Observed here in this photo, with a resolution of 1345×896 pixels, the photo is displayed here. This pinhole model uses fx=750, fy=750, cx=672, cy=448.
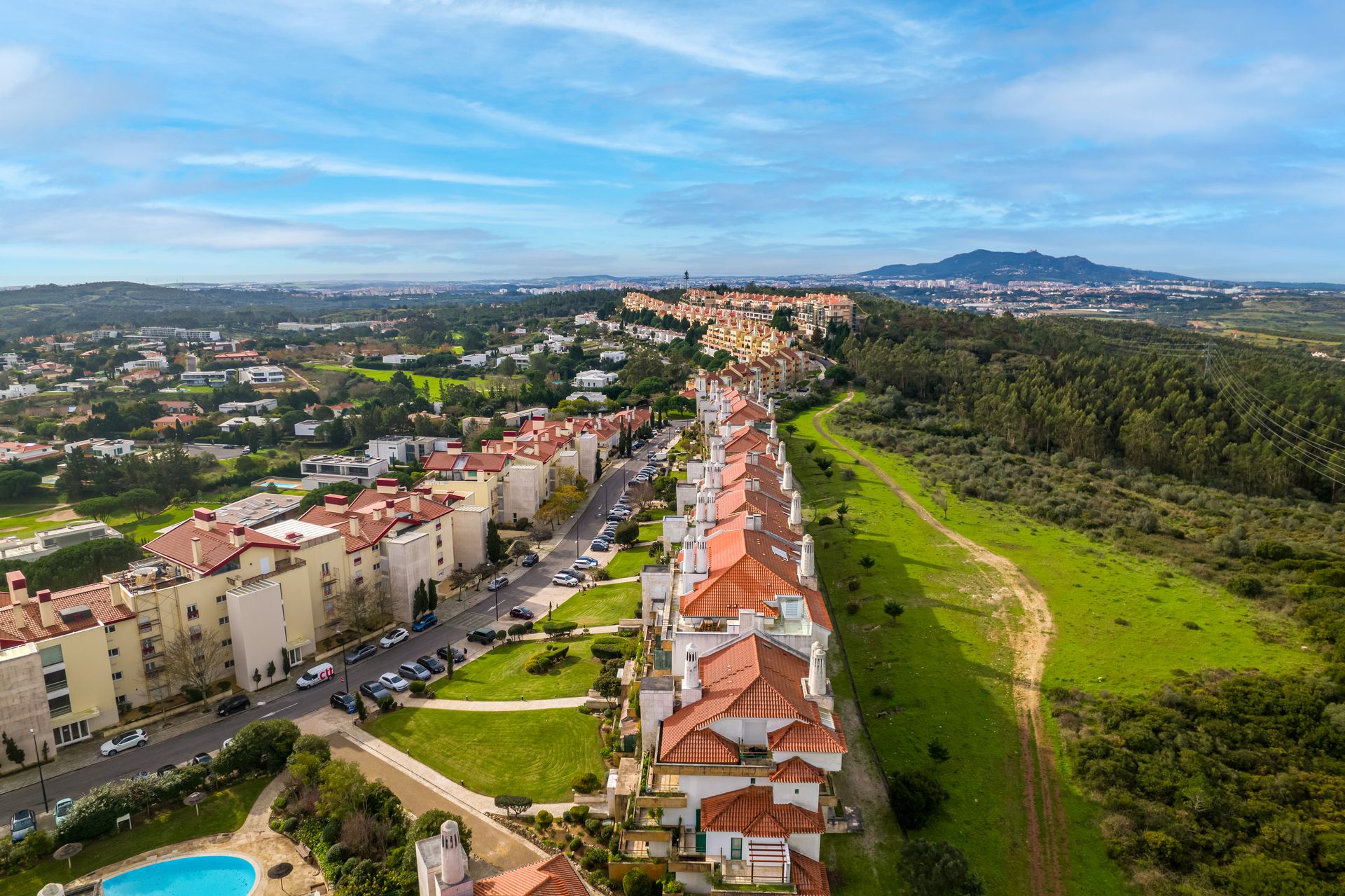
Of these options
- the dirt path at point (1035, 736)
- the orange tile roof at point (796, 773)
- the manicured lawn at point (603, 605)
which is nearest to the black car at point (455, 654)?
the manicured lawn at point (603, 605)

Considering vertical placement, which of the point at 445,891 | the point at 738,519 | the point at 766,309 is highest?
the point at 766,309

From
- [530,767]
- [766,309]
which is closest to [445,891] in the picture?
[530,767]

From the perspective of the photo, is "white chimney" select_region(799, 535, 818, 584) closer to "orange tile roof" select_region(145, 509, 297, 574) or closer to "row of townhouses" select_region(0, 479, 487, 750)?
"row of townhouses" select_region(0, 479, 487, 750)

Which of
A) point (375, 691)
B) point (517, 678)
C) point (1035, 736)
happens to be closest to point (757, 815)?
point (1035, 736)

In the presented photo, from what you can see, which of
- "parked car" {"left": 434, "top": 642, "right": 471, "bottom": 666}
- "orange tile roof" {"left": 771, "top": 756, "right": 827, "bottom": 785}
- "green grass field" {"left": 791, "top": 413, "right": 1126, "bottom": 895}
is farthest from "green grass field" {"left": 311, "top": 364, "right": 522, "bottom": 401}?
"orange tile roof" {"left": 771, "top": 756, "right": 827, "bottom": 785}

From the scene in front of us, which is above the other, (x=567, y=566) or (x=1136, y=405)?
(x=1136, y=405)

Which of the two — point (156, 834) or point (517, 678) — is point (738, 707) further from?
point (156, 834)

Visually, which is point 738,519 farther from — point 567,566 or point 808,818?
point 567,566
